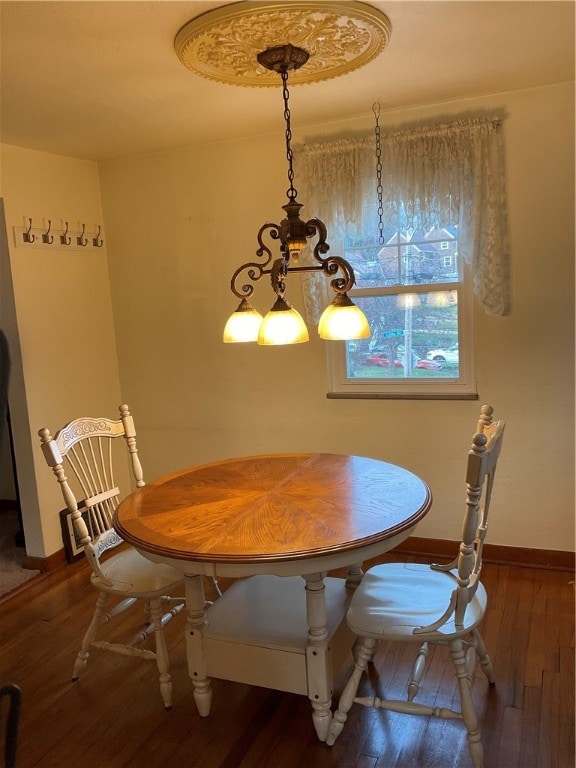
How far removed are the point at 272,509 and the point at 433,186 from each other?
1.86 m

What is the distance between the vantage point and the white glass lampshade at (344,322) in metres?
1.94

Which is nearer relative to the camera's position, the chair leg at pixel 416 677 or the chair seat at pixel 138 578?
the chair leg at pixel 416 677

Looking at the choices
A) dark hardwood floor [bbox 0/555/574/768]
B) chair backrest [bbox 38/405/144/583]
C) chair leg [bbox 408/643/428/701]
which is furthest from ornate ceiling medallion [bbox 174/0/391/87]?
dark hardwood floor [bbox 0/555/574/768]

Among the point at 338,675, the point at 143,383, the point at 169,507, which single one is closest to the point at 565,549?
the point at 338,675

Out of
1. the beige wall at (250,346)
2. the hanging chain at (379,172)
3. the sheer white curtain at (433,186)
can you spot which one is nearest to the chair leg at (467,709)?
the beige wall at (250,346)

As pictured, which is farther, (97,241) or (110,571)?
(97,241)

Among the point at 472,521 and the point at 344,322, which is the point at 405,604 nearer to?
the point at 472,521

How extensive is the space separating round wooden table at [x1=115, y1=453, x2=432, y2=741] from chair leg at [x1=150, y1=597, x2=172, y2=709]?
0.44 ft

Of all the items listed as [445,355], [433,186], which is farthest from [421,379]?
[433,186]

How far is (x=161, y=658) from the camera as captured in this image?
2.27 m

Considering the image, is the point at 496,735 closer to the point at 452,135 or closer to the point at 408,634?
the point at 408,634

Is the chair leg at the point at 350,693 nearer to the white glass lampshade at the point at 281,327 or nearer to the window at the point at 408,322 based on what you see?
the white glass lampshade at the point at 281,327

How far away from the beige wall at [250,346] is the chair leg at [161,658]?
1.42 meters

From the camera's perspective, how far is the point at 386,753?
1974 mm
